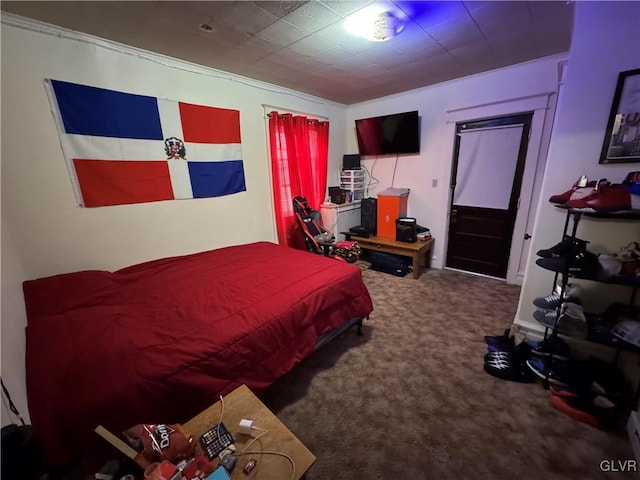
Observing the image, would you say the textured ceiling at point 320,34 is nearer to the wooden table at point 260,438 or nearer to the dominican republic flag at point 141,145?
the dominican republic flag at point 141,145

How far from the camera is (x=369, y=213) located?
4.02 m

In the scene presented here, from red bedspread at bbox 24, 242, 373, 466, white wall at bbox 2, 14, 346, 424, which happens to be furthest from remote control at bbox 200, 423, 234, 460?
white wall at bbox 2, 14, 346, 424

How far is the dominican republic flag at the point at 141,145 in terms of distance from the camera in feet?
6.55

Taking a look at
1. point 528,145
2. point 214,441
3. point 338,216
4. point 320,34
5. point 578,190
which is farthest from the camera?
point 338,216

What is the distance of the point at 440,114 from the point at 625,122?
204 centimetres

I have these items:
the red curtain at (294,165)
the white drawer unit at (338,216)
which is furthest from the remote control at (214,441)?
the white drawer unit at (338,216)

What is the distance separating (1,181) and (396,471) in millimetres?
2971

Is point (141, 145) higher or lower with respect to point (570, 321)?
higher

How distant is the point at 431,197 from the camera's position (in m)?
3.66

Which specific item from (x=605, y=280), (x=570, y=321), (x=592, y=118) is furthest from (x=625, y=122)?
(x=570, y=321)

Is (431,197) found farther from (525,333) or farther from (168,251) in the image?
(168,251)

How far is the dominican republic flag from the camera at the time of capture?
6.55ft

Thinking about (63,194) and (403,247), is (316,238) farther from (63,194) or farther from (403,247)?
(63,194)

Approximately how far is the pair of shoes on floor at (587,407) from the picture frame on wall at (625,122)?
1404 millimetres
